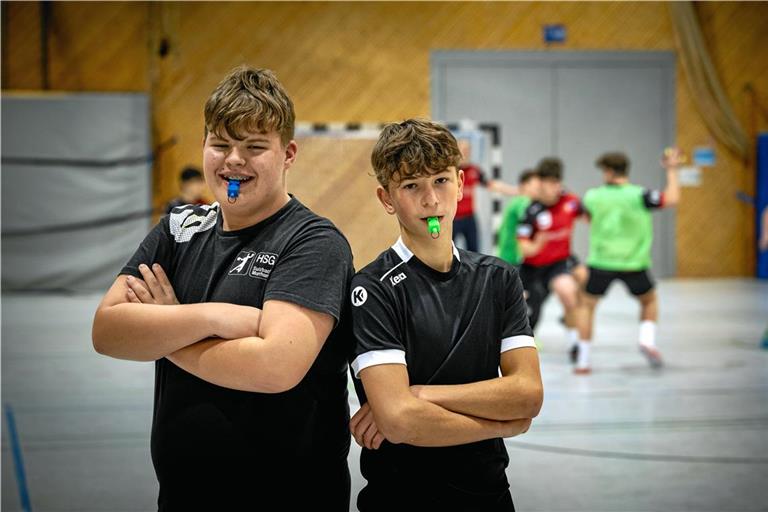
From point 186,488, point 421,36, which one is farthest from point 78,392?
point 421,36

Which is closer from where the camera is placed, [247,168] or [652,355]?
[247,168]

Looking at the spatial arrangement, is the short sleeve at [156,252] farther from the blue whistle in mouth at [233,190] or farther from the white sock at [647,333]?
the white sock at [647,333]

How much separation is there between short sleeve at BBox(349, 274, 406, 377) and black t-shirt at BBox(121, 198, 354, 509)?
0.16 ft

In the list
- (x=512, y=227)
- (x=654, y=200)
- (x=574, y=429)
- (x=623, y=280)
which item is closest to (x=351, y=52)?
(x=512, y=227)

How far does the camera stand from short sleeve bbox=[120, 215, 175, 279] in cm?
238

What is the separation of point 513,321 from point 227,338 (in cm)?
69

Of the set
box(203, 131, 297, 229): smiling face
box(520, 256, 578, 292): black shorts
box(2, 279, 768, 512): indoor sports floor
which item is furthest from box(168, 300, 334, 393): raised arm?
box(520, 256, 578, 292): black shorts

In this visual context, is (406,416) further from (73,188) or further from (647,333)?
(73,188)

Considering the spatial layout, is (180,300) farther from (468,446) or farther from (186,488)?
(468,446)

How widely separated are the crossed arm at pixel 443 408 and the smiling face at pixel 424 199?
0.35 m

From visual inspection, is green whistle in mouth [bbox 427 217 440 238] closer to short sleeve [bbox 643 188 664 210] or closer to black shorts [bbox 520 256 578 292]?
short sleeve [bbox 643 188 664 210]

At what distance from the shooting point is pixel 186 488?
2307 mm

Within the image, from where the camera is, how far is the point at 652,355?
823 centimetres

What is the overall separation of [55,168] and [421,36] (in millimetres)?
6277
